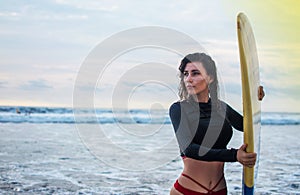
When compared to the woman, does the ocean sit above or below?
below

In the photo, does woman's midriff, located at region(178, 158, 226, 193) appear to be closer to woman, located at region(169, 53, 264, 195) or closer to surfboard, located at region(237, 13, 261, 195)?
woman, located at region(169, 53, 264, 195)

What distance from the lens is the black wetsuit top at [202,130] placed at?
5.92 feet

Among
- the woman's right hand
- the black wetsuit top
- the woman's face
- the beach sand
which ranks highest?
the woman's face

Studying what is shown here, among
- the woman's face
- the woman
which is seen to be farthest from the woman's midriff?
the woman's face

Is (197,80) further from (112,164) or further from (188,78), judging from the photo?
(112,164)

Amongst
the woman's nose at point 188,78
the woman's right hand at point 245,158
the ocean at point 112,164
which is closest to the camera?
the woman's right hand at point 245,158

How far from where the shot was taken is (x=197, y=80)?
194 cm

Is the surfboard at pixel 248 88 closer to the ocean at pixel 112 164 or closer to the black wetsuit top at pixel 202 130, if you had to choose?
the black wetsuit top at pixel 202 130

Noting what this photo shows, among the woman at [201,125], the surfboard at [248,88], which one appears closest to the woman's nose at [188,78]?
the woman at [201,125]

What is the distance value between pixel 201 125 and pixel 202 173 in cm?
23

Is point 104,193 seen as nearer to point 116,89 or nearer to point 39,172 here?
point 39,172

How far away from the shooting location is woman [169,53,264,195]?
1833 mm

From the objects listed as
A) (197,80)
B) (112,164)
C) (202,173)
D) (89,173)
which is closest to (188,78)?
(197,80)

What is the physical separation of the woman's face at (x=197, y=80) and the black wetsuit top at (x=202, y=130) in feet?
0.14
